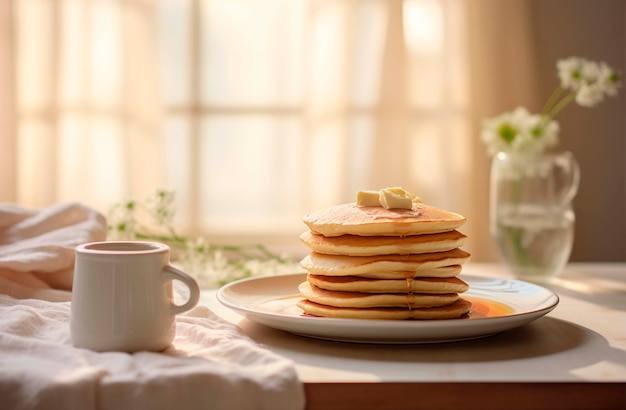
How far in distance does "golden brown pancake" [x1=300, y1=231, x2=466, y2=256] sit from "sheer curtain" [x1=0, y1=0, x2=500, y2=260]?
1.65 meters

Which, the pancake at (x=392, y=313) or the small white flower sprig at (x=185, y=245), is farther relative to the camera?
the small white flower sprig at (x=185, y=245)

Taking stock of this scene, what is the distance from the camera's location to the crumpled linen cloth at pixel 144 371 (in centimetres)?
78

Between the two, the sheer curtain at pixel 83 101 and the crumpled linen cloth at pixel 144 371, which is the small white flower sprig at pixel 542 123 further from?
the sheer curtain at pixel 83 101

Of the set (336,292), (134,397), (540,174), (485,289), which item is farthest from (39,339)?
(540,174)

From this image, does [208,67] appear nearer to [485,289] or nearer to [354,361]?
[485,289]

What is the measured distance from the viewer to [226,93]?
2.76 meters

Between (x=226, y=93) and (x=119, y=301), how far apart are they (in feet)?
6.34

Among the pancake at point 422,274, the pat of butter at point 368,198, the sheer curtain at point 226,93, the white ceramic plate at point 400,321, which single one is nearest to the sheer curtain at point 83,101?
the sheer curtain at point 226,93

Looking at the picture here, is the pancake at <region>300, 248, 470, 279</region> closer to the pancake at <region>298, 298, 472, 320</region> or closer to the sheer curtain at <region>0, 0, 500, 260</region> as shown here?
the pancake at <region>298, 298, 472, 320</region>

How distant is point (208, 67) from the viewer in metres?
2.75

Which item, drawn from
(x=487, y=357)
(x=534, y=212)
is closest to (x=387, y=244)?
(x=487, y=357)

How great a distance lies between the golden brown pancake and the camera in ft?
3.16

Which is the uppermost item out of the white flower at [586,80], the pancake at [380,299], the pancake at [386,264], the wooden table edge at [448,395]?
the white flower at [586,80]

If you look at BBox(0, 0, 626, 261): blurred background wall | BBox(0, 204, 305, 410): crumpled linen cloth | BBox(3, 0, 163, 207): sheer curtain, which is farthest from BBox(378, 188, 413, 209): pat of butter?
BBox(3, 0, 163, 207): sheer curtain
